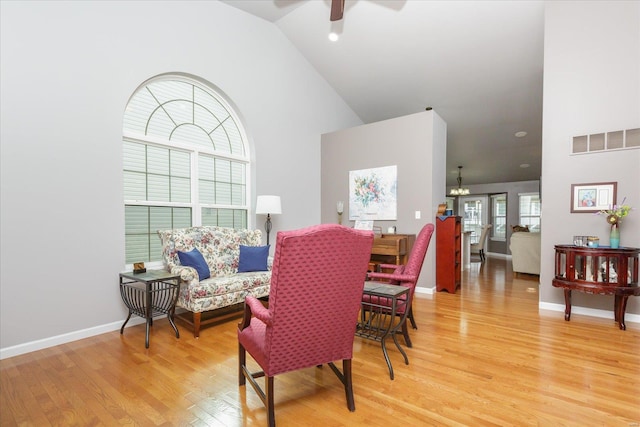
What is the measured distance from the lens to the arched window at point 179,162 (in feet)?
11.4

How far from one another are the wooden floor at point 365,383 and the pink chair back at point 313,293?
41cm

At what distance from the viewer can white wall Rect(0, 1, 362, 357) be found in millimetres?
2572

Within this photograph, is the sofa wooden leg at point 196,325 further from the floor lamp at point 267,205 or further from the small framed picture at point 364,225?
the small framed picture at point 364,225

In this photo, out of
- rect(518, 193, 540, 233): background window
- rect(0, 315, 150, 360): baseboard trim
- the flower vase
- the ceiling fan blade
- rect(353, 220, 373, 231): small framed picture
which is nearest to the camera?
rect(0, 315, 150, 360): baseboard trim

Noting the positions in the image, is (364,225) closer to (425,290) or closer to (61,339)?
(425,290)

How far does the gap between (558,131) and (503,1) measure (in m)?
1.80

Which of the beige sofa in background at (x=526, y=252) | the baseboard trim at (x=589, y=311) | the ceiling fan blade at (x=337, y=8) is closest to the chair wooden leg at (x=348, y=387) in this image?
the ceiling fan blade at (x=337, y=8)

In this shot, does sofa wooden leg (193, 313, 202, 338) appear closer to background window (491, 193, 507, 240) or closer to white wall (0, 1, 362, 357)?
white wall (0, 1, 362, 357)

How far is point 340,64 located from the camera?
18.1ft

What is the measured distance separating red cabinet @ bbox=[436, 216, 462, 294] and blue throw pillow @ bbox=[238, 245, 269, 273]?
9.02 feet

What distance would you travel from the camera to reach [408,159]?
4.87 meters

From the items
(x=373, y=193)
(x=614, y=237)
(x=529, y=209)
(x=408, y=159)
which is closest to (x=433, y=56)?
(x=408, y=159)

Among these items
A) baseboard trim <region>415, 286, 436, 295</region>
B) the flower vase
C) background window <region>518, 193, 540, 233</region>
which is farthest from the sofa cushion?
background window <region>518, 193, 540, 233</region>

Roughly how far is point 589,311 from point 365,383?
10.6ft
